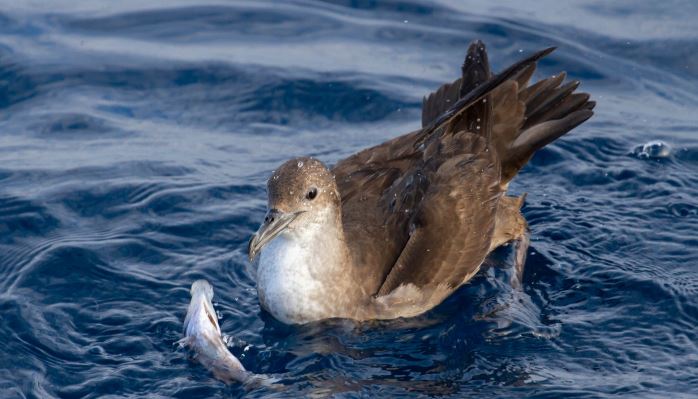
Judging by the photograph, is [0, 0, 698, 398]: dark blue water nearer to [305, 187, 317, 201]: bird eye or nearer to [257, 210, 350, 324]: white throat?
[257, 210, 350, 324]: white throat

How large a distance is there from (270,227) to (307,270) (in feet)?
1.50

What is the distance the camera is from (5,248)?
816cm

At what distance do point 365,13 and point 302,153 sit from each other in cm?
326

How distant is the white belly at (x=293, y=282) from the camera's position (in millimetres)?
6996

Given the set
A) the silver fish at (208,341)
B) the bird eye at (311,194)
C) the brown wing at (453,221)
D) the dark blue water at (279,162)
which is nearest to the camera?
the silver fish at (208,341)

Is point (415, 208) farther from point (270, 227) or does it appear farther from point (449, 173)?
point (270, 227)

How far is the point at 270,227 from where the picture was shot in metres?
6.70

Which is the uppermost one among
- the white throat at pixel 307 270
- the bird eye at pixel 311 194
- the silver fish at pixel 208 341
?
the bird eye at pixel 311 194

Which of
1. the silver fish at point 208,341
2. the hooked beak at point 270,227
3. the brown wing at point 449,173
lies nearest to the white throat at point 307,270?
the hooked beak at point 270,227

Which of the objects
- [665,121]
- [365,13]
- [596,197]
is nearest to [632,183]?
[596,197]

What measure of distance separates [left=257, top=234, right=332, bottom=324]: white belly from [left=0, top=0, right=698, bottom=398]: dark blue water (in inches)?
5.6

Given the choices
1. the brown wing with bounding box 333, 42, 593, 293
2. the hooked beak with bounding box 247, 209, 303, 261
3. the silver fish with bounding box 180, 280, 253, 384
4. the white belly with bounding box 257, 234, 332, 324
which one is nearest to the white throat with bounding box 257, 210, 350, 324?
the white belly with bounding box 257, 234, 332, 324

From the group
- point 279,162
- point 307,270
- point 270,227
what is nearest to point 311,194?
point 270,227

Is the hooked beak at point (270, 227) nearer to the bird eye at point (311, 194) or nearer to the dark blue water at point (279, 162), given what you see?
the bird eye at point (311, 194)
